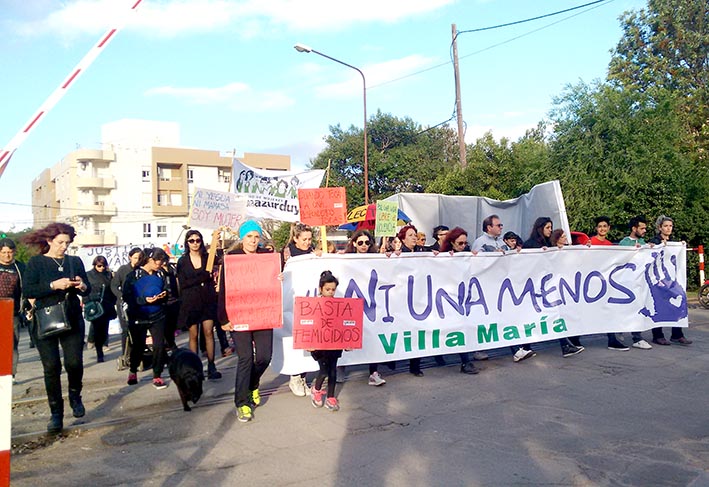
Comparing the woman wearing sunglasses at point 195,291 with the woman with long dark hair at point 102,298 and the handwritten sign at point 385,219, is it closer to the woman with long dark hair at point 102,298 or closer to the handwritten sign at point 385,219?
the woman with long dark hair at point 102,298

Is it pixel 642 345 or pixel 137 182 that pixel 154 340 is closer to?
pixel 642 345

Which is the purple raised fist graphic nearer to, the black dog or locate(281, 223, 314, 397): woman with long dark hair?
locate(281, 223, 314, 397): woman with long dark hair

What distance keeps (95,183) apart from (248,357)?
68193 mm

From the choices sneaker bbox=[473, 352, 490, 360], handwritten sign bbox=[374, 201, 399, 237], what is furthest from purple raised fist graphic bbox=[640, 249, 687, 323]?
handwritten sign bbox=[374, 201, 399, 237]

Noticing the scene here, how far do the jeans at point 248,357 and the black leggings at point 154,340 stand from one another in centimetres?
176

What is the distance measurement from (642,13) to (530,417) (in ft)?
106

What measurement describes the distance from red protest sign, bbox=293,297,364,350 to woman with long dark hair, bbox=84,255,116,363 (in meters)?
5.09

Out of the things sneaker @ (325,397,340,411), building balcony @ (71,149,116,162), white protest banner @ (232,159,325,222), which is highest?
building balcony @ (71,149,116,162)

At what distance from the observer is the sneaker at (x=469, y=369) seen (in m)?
7.82

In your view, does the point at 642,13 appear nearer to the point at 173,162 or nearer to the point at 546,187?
the point at 546,187

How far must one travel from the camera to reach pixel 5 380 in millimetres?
2443

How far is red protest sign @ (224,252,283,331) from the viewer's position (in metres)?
6.19

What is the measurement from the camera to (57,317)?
596 cm

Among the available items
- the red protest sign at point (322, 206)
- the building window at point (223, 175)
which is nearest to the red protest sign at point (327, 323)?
the red protest sign at point (322, 206)
